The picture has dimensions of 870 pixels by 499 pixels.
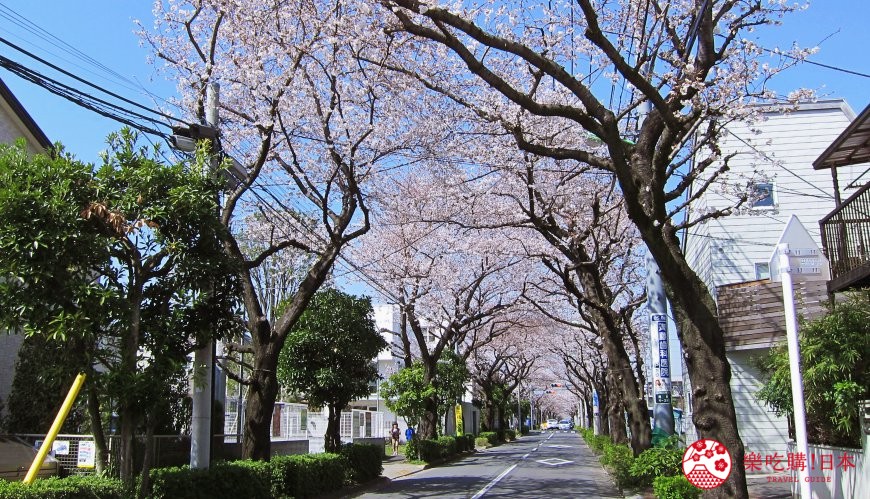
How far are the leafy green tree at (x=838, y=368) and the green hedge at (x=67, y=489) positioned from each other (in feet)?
31.1

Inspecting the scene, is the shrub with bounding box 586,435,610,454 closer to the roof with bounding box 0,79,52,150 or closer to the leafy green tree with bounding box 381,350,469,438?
the leafy green tree with bounding box 381,350,469,438

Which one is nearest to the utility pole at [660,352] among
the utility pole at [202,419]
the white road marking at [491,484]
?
the white road marking at [491,484]

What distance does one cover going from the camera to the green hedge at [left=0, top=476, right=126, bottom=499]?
21.4 ft

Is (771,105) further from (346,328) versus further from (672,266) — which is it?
(346,328)

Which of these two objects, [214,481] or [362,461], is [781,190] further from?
[214,481]

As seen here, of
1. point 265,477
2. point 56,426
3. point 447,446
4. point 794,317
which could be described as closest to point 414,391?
point 447,446

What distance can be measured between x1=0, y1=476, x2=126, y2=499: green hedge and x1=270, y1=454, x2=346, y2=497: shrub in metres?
5.04

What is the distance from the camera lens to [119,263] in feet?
27.5

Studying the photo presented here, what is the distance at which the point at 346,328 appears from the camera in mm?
17188

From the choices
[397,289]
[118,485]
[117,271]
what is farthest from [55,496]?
[397,289]

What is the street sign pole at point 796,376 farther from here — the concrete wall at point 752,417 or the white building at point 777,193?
the white building at point 777,193

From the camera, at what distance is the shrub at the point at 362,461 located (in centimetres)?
1756

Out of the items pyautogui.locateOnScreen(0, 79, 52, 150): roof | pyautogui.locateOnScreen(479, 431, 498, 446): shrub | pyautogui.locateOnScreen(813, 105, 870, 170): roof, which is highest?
pyautogui.locateOnScreen(0, 79, 52, 150): roof

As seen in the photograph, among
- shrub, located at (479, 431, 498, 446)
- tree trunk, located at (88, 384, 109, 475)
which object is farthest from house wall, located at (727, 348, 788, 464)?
shrub, located at (479, 431, 498, 446)
